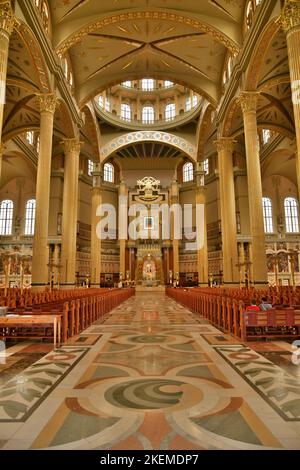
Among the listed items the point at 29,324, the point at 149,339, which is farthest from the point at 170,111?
the point at 29,324

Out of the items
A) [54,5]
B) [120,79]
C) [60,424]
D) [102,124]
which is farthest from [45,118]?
[102,124]

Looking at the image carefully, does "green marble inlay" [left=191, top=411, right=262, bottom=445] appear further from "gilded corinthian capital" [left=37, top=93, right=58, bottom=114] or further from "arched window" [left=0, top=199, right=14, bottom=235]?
"arched window" [left=0, top=199, right=14, bottom=235]

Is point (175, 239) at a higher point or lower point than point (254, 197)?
higher

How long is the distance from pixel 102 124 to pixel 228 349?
2882 centimetres

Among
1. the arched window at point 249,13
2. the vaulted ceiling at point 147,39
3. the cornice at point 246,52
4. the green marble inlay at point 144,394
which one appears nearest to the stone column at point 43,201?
the vaulted ceiling at point 147,39

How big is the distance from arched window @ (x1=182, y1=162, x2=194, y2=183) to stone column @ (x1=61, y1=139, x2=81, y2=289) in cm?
1987

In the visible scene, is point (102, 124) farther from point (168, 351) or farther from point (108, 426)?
point (108, 426)

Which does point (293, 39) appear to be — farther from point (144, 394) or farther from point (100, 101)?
point (100, 101)

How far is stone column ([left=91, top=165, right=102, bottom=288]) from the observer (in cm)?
2511

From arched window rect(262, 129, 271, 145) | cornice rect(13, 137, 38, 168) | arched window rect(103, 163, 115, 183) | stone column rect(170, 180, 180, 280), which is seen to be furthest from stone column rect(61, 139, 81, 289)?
arched window rect(103, 163, 115, 183)

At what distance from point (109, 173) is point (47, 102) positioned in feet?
75.9

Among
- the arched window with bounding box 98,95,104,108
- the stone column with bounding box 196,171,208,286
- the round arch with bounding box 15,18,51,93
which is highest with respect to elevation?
the arched window with bounding box 98,95,104,108

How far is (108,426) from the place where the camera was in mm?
2383

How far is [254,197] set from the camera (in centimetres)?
1316
